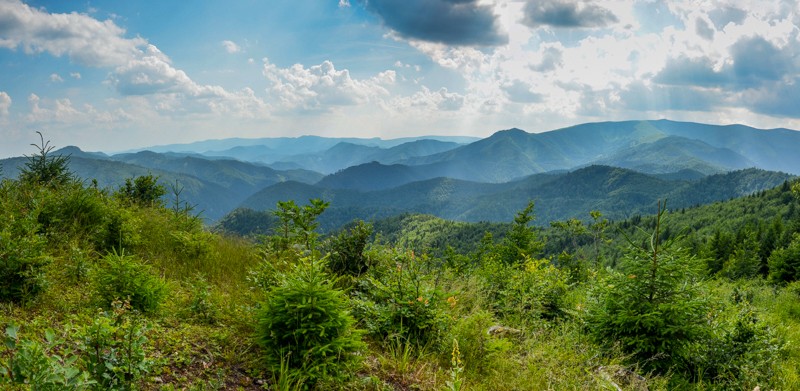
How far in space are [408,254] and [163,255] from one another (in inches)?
183

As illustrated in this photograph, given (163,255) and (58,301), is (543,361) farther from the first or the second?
(163,255)

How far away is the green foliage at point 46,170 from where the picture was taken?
363 inches

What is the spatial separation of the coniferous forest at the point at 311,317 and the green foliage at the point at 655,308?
0.03 metres

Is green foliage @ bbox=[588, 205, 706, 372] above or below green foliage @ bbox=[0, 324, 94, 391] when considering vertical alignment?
below

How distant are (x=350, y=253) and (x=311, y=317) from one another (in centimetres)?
339

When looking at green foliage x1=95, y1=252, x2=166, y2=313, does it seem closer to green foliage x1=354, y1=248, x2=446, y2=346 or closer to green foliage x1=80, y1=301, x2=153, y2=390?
green foliage x1=80, y1=301, x2=153, y2=390

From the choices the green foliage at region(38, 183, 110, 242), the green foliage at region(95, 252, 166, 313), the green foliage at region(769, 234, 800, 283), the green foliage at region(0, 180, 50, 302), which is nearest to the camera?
the green foliage at region(0, 180, 50, 302)

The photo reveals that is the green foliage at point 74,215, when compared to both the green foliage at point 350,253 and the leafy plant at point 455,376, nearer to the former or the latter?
the green foliage at point 350,253

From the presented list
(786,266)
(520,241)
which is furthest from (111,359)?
(786,266)

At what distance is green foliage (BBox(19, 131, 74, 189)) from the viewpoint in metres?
9.23

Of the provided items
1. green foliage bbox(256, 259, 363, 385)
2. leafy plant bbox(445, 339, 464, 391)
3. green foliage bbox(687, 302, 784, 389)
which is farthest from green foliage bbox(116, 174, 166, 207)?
green foliage bbox(687, 302, 784, 389)

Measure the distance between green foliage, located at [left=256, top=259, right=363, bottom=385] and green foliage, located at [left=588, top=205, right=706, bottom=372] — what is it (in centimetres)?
423

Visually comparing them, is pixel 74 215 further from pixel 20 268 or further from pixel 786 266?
pixel 786 266

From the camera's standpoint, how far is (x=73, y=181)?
9617mm
